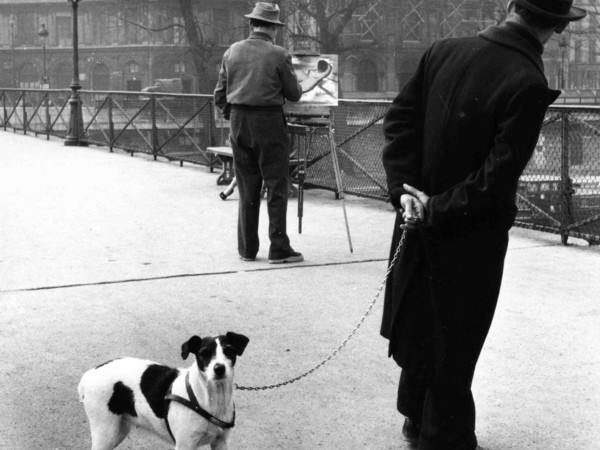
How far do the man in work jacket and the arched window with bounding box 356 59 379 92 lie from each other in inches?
2504

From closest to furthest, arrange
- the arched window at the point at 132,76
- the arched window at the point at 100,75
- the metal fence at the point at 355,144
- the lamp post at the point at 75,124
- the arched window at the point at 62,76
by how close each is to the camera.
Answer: the metal fence at the point at 355,144 < the lamp post at the point at 75,124 < the arched window at the point at 132,76 < the arched window at the point at 100,75 < the arched window at the point at 62,76

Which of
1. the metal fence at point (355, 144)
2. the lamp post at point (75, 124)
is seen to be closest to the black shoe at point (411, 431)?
the metal fence at point (355, 144)

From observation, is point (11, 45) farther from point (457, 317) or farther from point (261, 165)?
point (457, 317)

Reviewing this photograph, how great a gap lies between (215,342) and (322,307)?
312cm

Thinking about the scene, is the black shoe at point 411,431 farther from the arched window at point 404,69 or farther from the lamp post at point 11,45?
the lamp post at point 11,45

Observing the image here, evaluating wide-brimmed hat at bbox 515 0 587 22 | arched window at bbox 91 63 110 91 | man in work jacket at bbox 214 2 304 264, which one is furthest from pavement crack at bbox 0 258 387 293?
arched window at bbox 91 63 110 91

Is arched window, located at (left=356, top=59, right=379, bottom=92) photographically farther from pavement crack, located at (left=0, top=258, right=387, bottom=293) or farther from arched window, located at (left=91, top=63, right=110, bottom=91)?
pavement crack, located at (left=0, top=258, right=387, bottom=293)

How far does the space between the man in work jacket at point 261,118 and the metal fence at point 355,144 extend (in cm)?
115

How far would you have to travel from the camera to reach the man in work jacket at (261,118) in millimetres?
7969

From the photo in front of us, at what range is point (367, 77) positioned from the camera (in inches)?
2827

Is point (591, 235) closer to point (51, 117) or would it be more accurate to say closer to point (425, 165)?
point (425, 165)

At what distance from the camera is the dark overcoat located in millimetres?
3520

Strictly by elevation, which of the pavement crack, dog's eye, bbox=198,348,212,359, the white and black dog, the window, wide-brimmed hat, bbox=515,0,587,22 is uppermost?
the window

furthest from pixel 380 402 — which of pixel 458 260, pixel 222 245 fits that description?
pixel 222 245
